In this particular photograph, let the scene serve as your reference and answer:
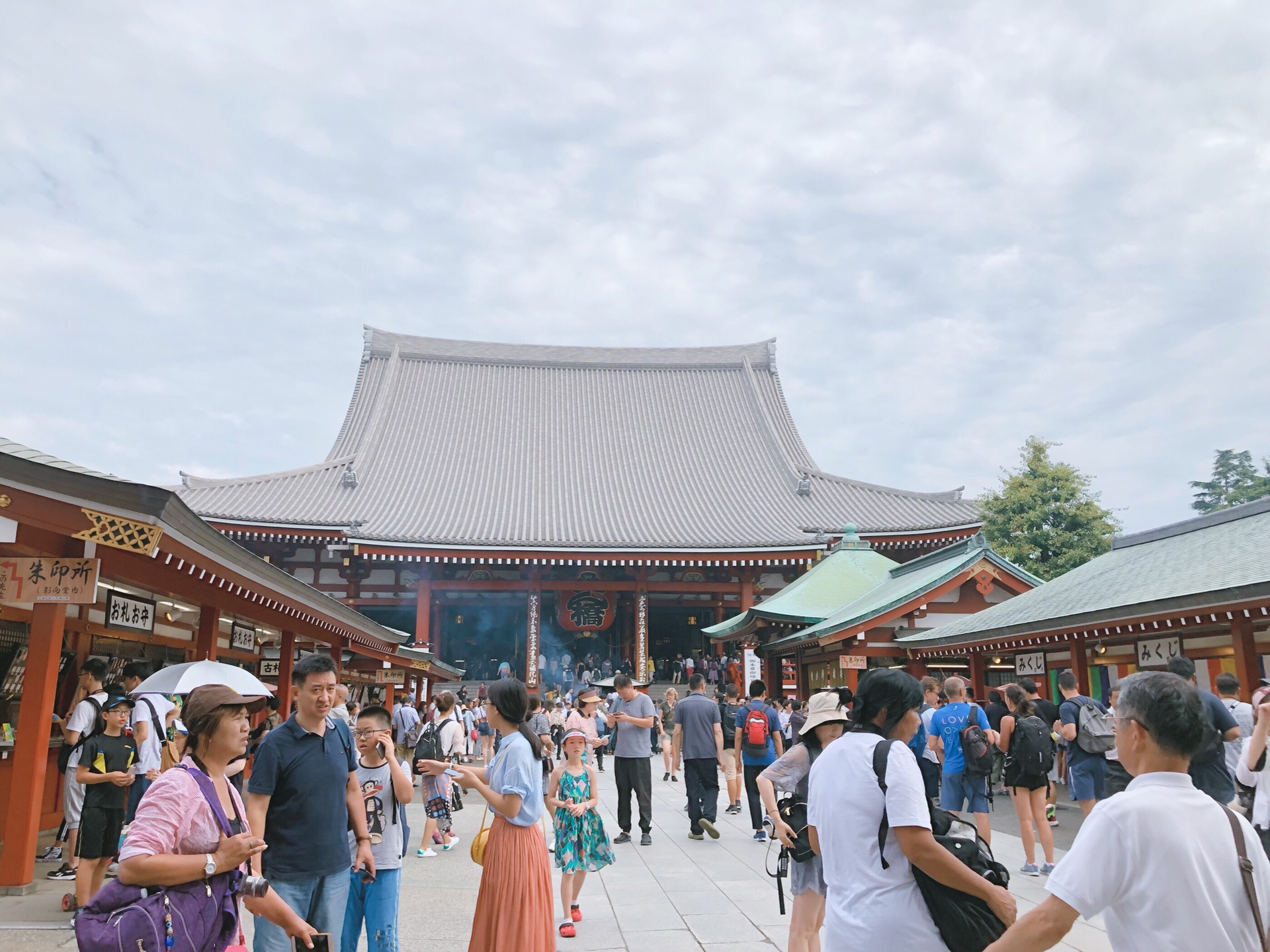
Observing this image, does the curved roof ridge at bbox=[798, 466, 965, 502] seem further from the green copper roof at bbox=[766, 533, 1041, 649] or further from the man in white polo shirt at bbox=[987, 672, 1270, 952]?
the man in white polo shirt at bbox=[987, 672, 1270, 952]

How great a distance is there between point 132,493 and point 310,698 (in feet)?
10.8

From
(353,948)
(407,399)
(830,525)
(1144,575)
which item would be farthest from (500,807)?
(407,399)

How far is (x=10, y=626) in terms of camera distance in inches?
335

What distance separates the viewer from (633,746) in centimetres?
885

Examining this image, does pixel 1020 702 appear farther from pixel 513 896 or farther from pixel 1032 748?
pixel 513 896

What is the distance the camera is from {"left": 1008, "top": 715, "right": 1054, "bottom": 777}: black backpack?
7004 millimetres

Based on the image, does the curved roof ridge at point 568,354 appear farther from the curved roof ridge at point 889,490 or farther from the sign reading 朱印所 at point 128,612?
the sign reading 朱印所 at point 128,612

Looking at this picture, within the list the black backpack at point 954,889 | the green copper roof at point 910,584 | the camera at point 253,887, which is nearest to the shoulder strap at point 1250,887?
the black backpack at point 954,889

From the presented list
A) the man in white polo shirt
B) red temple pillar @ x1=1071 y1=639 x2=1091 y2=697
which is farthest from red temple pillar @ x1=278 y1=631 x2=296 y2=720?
the man in white polo shirt

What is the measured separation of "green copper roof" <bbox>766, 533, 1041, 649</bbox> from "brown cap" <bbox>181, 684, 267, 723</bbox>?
13.4 m

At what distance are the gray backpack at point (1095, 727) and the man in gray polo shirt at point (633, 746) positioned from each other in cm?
380

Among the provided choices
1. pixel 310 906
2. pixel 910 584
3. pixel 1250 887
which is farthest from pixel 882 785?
pixel 910 584

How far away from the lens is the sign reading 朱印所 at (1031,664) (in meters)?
13.5

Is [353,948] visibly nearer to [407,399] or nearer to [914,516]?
[914,516]
